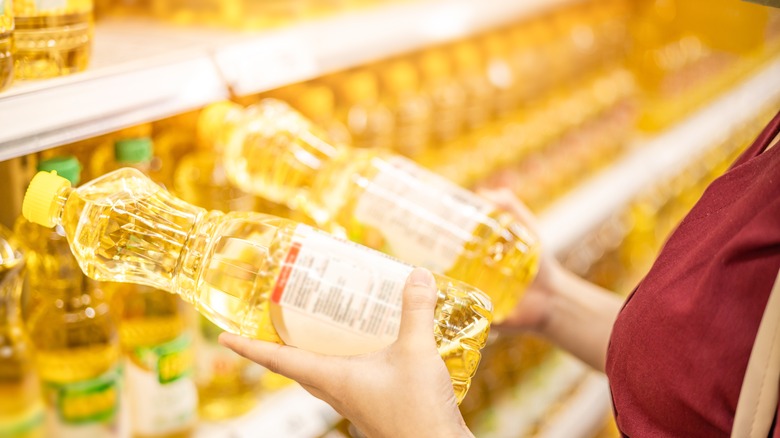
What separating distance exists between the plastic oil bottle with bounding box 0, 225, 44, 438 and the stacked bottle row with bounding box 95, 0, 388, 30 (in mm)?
583

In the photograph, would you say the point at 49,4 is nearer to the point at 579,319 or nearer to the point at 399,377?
the point at 399,377

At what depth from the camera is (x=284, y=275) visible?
0.94 metres

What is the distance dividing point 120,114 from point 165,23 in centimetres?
58

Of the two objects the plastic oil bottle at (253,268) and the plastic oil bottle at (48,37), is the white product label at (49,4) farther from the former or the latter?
the plastic oil bottle at (253,268)

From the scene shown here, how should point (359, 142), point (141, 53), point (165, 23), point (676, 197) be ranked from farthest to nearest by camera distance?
point (676, 197), point (359, 142), point (165, 23), point (141, 53)

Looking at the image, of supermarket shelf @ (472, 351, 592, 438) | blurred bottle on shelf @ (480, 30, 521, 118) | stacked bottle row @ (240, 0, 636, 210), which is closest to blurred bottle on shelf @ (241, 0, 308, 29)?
stacked bottle row @ (240, 0, 636, 210)

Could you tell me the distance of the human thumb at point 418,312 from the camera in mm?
853

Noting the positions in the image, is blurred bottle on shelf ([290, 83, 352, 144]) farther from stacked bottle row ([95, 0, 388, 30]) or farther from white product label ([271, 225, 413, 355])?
white product label ([271, 225, 413, 355])

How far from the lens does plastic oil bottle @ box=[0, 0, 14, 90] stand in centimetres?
90

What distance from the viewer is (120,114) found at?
0.99m

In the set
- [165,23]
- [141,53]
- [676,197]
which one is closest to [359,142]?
[165,23]

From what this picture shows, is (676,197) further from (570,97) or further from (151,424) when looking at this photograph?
(151,424)

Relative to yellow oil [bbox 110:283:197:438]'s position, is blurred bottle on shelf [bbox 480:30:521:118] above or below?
above

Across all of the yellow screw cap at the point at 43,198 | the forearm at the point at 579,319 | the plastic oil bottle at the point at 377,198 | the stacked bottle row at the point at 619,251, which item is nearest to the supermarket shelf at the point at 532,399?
the stacked bottle row at the point at 619,251
